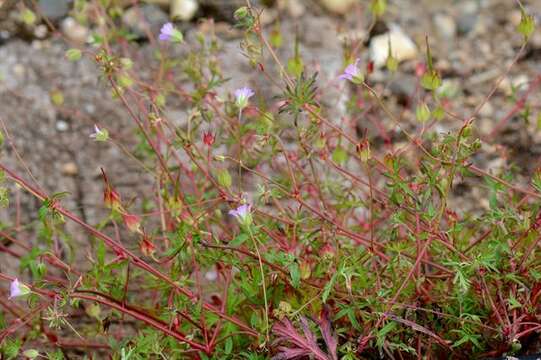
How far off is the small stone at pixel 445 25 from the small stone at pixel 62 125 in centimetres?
99

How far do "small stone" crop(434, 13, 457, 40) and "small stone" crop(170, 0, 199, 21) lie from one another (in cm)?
64

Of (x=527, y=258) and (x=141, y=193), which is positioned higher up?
(x=527, y=258)

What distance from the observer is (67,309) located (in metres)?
1.59

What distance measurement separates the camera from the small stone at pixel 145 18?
2125 millimetres

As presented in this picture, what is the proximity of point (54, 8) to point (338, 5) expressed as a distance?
730 millimetres

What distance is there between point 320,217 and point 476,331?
0.28 metres

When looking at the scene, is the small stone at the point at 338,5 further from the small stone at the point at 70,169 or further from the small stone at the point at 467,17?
the small stone at the point at 70,169

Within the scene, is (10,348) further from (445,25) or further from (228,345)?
(445,25)

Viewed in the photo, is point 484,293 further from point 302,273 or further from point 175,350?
point 175,350

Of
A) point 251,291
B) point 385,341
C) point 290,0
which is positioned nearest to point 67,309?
point 251,291

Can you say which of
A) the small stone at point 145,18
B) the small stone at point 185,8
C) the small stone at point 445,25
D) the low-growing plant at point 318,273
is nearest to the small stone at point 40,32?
the small stone at point 145,18

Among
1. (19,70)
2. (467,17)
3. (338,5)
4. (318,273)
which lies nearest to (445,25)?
(467,17)

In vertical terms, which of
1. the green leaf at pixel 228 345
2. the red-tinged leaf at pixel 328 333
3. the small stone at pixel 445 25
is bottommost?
the small stone at pixel 445 25

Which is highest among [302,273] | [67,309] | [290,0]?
[302,273]
